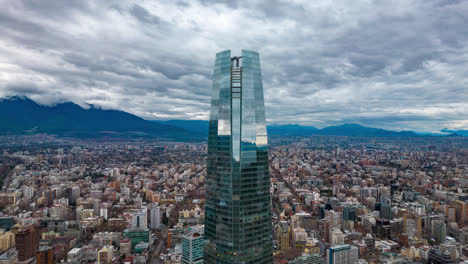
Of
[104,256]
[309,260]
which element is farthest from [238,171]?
[104,256]

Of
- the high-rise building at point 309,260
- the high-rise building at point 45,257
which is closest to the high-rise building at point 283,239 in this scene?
the high-rise building at point 309,260

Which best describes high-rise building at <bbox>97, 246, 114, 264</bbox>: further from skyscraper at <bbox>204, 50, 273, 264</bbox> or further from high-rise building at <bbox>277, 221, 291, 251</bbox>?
skyscraper at <bbox>204, 50, 273, 264</bbox>

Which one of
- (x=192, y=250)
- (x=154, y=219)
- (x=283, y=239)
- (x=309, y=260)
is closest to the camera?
(x=192, y=250)

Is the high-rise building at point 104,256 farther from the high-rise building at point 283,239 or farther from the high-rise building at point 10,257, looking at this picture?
the high-rise building at point 283,239

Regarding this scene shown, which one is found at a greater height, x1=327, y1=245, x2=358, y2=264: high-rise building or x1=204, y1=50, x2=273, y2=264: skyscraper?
x1=204, y1=50, x2=273, y2=264: skyscraper

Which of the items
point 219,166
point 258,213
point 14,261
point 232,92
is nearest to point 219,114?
point 232,92

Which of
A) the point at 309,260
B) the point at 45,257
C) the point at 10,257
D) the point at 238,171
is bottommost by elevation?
the point at 45,257

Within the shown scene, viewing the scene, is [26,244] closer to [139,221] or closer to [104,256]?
[104,256]

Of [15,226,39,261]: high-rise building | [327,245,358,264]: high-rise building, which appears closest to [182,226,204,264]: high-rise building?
[327,245,358,264]: high-rise building
